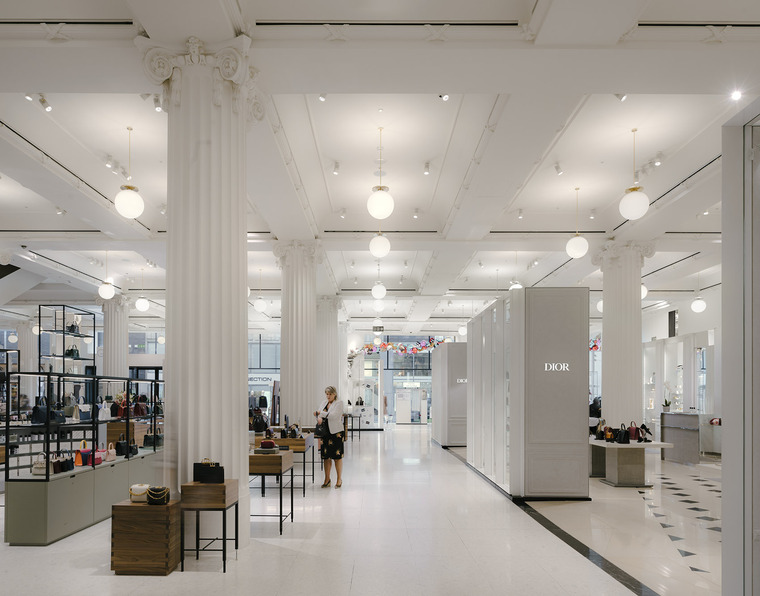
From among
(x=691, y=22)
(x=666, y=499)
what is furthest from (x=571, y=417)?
(x=691, y=22)

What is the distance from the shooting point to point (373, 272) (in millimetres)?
19453

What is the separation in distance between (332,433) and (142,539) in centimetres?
524

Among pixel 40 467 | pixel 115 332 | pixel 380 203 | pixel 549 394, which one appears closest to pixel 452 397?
pixel 549 394

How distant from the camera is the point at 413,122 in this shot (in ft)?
28.6

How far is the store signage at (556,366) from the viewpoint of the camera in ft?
30.3

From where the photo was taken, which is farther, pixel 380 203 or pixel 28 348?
pixel 28 348

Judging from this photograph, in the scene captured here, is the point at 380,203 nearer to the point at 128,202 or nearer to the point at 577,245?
the point at 128,202

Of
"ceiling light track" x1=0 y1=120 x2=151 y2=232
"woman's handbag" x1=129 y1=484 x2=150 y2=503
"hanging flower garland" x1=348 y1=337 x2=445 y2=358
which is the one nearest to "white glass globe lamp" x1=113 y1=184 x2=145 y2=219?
"ceiling light track" x1=0 y1=120 x2=151 y2=232

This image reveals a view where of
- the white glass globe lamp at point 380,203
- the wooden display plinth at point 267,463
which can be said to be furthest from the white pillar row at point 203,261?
the white glass globe lamp at point 380,203

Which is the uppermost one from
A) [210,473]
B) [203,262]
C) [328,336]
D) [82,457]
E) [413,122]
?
[413,122]

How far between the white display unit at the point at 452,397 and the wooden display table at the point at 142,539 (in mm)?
13005

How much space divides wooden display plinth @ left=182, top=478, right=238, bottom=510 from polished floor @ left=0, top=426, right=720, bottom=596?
0.53 meters

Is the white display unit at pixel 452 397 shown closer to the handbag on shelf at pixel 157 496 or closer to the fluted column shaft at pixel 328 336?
the fluted column shaft at pixel 328 336

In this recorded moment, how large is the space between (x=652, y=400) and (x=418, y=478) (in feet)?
38.6
